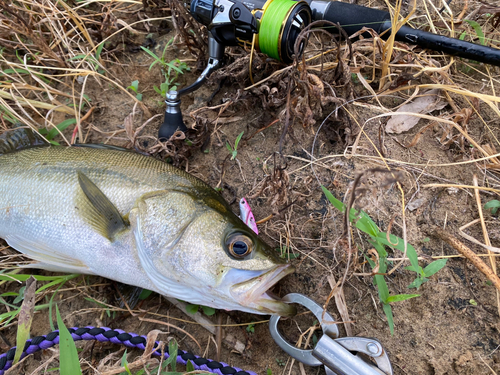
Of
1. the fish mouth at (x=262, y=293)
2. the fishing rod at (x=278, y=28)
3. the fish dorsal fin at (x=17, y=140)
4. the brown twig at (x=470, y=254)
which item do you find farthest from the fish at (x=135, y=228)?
the brown twig at (x=470, y=254)

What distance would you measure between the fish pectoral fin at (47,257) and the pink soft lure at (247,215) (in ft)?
3.40

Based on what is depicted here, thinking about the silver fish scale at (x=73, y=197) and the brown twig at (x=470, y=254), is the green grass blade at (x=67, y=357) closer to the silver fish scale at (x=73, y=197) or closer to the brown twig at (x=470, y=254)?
the silver fish scale at (x=73, y=197)

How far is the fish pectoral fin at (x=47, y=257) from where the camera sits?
2.08 m

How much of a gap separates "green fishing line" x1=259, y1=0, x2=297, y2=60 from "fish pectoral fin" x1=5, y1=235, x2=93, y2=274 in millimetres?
1850

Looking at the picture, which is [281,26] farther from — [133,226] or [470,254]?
[470,254]

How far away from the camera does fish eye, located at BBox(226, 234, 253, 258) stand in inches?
70.0

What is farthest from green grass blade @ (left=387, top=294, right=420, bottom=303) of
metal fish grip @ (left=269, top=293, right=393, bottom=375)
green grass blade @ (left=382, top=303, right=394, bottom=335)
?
metal fish grip @ (left=269, top=293, right=393, bottom=375)

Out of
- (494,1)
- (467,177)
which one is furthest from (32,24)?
(494,1)

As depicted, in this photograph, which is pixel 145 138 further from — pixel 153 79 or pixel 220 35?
pixel 220 35

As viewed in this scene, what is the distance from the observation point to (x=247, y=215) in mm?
2152

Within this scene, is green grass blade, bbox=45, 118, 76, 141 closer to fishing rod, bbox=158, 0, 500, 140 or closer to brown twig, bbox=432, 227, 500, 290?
fishing rod, bbox=158, 0, 500, 140

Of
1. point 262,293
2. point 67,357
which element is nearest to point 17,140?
point 67,357

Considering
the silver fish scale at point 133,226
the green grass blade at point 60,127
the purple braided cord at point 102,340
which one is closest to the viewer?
the silver fish scale at point 133,226

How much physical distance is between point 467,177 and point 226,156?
1692mm
